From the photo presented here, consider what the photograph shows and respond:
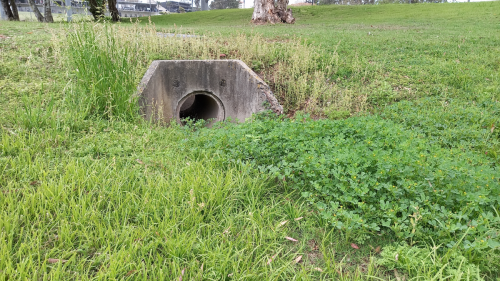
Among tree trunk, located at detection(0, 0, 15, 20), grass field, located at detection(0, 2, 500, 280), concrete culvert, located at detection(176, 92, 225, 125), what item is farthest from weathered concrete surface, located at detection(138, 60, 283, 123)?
tree trunk, located at detection(0, 0, 15, 20)

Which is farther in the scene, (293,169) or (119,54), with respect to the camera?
(119,54)

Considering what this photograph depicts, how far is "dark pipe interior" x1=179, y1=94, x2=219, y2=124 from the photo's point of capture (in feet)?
24.0

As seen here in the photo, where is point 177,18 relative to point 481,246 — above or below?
above

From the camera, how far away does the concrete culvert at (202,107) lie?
6680 mm

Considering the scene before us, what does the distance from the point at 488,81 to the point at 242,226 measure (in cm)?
634

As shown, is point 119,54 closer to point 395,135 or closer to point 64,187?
point 64,187

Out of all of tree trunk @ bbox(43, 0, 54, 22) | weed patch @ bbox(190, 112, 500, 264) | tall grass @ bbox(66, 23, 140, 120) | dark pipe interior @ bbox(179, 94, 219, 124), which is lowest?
dark pipe interior @ bbox(179, 94, 219, 124)

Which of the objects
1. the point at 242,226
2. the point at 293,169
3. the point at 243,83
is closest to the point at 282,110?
the point at 243,83

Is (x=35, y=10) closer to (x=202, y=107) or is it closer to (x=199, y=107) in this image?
(x=199, y=107)

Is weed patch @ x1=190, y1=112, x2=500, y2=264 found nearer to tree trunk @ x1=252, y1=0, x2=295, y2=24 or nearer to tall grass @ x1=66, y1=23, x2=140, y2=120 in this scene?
tall grass @ x1=66, y1=23, x2=140, y2=120

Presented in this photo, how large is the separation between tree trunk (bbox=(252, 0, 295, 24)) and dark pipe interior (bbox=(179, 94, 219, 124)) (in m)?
12.3

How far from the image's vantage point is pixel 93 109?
14.9ft

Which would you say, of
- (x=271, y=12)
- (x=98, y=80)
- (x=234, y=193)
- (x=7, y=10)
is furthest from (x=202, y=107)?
(x=7, y=10)

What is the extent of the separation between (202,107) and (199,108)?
0.20 metres
